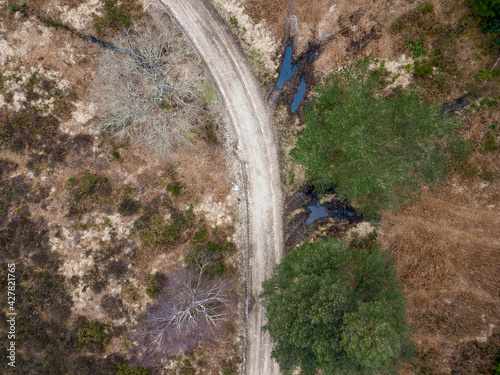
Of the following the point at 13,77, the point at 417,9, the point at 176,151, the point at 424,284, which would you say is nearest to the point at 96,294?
the point at 176,151

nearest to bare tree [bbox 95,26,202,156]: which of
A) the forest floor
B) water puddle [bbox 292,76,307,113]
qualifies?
water puddle [bbox 292,76,307,113]

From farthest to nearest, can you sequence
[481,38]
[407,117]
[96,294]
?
[96,294] < [481,38] < [407,117]

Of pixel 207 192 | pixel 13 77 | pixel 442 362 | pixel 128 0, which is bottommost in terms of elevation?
pixel 442 362

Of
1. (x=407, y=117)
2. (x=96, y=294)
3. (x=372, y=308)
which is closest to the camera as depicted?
(x=372, y=308)

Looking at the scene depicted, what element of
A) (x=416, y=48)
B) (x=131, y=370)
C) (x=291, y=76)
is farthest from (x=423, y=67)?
(x=131, y=370)

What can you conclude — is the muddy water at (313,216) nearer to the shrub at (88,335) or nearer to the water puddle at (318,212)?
the water puddle at (318,212)

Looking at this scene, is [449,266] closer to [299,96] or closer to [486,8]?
[299,96]

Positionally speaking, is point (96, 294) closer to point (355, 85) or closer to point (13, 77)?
point (13, 77)
